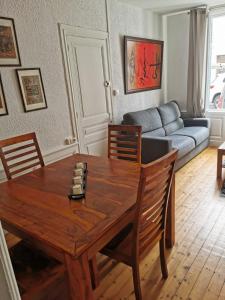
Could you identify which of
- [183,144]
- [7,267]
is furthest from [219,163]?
[7,267]

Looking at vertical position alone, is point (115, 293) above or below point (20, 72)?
below

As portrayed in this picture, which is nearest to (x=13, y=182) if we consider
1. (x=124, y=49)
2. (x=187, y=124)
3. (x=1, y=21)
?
(x=1, y=21)

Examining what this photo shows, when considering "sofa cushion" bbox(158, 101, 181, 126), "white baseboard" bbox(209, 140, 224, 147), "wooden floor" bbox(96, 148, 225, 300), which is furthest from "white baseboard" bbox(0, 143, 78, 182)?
"white baseboard" bbox(209, 140, 224, 147)

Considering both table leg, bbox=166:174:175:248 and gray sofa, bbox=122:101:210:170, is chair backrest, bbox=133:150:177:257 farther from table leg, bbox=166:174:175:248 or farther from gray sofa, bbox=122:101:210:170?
gray sofa, bbox=122:101:210:170

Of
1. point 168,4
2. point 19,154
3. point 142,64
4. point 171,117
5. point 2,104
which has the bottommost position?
point 171,117

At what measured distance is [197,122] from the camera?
447 cm

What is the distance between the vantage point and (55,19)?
261 centimetres

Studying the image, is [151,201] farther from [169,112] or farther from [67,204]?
[169,112]

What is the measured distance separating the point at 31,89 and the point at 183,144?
89.2 inches

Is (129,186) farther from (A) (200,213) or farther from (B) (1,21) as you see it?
(B) (1,21)

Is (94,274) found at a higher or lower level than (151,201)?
lower

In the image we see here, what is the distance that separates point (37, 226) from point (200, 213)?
1905 millimetres

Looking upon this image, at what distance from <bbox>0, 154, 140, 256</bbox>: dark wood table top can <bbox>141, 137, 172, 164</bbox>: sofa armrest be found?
1.38 meters

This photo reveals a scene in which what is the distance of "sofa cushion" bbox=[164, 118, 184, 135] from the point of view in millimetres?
4125
